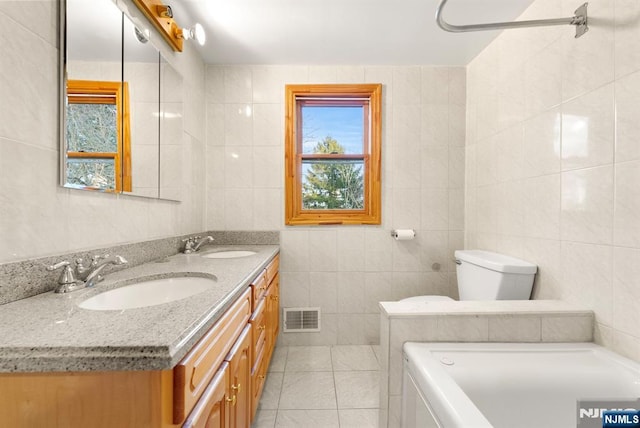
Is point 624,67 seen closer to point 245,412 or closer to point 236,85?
point 245,412

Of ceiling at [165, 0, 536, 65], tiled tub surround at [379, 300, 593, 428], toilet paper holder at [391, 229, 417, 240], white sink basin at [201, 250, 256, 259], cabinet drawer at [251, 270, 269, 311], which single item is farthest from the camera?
toilet paper holder at [391, 229, 417, 240]

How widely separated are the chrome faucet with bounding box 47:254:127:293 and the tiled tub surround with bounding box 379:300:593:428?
1090 mm

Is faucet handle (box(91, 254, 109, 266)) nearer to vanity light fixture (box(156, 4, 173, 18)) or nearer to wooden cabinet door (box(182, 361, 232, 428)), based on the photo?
wooden cabinet door (box(182, 361, 232, 428))

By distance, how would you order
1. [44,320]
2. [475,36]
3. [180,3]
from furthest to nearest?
[475,36]
[180,3]
[44,320]

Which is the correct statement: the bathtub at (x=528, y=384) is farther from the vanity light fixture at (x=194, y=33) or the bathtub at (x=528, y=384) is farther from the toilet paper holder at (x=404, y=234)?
the vanity light fixture at (x=194, y=33)

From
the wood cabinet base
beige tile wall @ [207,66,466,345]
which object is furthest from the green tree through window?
the wood cabinet base

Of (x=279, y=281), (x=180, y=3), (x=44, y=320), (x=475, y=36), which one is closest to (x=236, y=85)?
(x=180, y=3)

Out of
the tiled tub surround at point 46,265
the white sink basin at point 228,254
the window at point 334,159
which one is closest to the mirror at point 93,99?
the tiled tub surround at point 46,265

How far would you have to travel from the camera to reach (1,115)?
0.76m

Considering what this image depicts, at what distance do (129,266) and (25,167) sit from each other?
1.86ft

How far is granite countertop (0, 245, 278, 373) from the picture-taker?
521 millimetres

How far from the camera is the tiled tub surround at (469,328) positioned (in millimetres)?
1168

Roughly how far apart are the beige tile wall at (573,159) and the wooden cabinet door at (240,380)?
1453mm

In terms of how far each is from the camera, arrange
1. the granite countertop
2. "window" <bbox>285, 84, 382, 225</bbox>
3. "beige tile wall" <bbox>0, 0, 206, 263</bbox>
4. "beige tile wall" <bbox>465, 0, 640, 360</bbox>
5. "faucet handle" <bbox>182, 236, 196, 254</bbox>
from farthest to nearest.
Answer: "window" <bbox>285, 84, 382, 225</bbox>, "faucet handle" <bbox>182, 236, 196, 254</bbox>, "beige tile wall" <bbox>465, 0, 640, 360</bbox>, "beige tile wall" <bbox>0, 0, 206, 263</bbox>, the granite countertop
